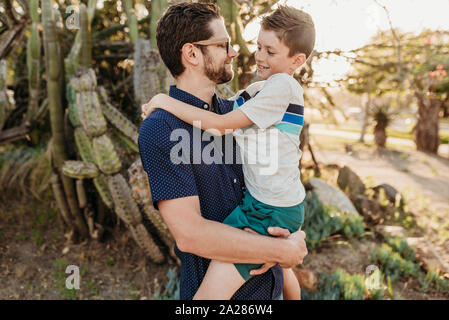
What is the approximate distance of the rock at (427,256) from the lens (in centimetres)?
441

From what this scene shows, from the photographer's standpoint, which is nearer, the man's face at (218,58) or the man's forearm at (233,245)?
the man's forearm at (233,245)

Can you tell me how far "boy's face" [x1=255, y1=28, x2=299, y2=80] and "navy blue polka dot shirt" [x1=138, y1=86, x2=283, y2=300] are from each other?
0.27 meters

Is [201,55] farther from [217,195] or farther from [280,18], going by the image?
[217,195]

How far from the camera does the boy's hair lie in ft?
5.53

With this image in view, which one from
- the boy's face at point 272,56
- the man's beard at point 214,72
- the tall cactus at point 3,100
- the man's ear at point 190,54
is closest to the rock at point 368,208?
the boy's face at point 272,56

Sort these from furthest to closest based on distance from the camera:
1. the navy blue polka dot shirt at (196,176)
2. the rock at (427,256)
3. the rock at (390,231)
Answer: the rock at (390,231) < the rock at (427,256) < the navy blue polka dot shirt at (196,176)

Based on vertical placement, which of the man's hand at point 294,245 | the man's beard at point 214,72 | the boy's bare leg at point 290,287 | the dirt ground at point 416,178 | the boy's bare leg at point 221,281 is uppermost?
the man's beard at point 214,72

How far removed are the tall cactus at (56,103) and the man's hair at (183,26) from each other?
282 cm

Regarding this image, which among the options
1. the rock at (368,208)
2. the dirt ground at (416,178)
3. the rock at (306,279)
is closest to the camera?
the rock at (306,279)

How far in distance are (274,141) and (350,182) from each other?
19.1ft

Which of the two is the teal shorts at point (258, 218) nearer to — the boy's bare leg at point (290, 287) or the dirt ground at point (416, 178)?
the boy's bare leg at point (290, 287)

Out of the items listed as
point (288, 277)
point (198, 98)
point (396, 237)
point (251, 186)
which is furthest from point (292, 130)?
point (396, 237)

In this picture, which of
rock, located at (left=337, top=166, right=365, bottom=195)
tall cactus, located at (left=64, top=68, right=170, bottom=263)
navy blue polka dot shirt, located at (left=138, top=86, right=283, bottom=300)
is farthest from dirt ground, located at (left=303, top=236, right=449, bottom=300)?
navy blue polka dot shirt, located at (left=138, top=86, right=283, bottom=300)

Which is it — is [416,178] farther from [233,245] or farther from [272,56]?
[233,245]
